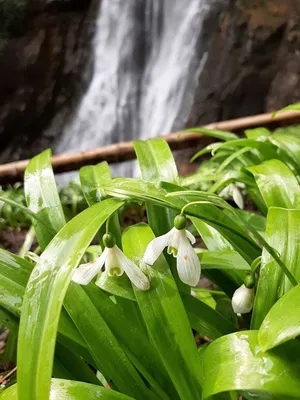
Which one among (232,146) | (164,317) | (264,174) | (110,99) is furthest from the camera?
(110,99)

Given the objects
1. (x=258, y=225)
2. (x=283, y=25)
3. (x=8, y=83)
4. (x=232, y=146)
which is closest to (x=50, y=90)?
(x=8, y=83)

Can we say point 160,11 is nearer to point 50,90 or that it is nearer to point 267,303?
point 50,90

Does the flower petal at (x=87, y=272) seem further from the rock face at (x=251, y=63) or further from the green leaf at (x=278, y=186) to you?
the rock face at (x=251, y=63)

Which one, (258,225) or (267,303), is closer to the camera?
(267,303)

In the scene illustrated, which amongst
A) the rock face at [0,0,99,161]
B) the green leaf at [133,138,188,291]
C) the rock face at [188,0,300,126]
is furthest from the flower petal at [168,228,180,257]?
the rock face at [0,0,99,161]

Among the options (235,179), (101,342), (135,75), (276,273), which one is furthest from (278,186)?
(135,75)

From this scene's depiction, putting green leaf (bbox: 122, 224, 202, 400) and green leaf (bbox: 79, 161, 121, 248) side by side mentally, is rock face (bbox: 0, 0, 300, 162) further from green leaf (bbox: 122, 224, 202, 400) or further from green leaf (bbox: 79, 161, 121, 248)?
green leaf (bbox: 122, 224, 202, 400)

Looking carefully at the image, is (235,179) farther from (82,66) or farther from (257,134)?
(82,66)

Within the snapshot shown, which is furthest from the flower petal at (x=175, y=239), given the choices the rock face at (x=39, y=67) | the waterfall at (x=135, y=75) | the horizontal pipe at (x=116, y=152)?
the rock face at (x=39, y=67)
